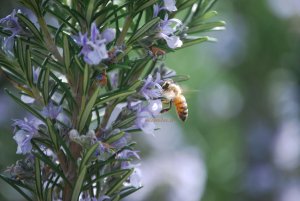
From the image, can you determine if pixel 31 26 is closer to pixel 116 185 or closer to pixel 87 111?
pixel 87 111

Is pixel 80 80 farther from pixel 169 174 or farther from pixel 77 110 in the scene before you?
pixel 169 174

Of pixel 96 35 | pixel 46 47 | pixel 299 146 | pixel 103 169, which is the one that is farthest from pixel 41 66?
pixel 299 146

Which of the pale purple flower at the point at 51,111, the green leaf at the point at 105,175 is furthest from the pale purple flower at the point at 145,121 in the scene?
the pale purple flower at the point at 51,111

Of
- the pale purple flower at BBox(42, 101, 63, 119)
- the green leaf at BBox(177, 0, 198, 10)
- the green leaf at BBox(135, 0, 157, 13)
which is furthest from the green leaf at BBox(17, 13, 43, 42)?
the green leaf at BBox(177, 0, 198, 10)

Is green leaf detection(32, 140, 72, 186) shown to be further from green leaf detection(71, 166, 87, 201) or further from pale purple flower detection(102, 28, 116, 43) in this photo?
pale purple flower detection(102, 28, 116, 43)

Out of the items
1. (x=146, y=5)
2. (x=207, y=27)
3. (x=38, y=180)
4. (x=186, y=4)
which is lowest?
(x=38, y=180)

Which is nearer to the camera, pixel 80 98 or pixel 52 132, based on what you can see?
pixel 52 132

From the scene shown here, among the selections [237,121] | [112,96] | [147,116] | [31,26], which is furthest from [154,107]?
[237,121]
